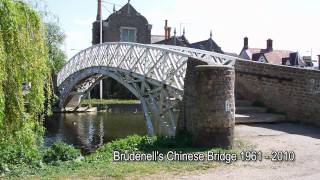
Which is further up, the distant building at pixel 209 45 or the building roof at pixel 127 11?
the building roof at pixel 127 11

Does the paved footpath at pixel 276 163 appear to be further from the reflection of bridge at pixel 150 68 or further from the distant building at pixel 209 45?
the distant building at pixel 209 45

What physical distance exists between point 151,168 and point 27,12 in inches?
160

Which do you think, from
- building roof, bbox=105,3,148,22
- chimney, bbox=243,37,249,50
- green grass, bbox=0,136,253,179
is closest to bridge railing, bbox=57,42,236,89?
green grass, bbox=0,136,253,179

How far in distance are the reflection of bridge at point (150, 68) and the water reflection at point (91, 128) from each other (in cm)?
290

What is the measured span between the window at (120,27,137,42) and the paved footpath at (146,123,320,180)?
3528 centimetres

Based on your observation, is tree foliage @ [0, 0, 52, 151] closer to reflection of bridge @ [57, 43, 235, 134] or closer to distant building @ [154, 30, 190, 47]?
reflection of bridge @ [57, 43, 235, 134]

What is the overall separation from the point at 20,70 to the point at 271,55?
50.1 meters

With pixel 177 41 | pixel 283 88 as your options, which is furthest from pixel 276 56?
pixel 283 88

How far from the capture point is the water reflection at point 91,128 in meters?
22.6

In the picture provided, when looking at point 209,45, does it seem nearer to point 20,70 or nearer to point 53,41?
point 53,41

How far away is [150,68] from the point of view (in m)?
19.4

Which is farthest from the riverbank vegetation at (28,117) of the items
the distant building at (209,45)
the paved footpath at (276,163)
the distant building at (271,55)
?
the distant building at (271,55)

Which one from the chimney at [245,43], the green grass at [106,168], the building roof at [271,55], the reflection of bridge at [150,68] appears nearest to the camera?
the green grass at [106,168]

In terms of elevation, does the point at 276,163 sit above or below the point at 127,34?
below
